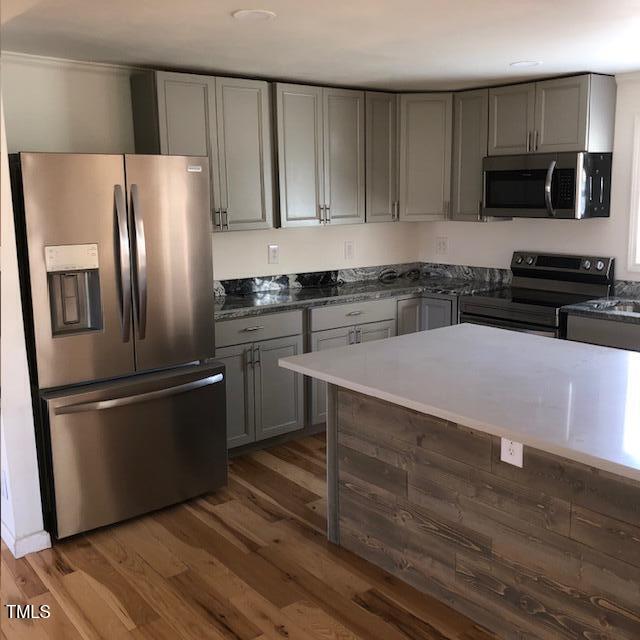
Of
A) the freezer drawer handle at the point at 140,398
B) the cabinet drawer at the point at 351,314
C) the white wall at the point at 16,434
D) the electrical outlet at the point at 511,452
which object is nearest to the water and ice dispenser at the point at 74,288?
the white wall at the point at 16,434

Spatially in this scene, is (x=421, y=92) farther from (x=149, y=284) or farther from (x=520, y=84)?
(x=149, y=284)

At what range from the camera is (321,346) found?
441cm

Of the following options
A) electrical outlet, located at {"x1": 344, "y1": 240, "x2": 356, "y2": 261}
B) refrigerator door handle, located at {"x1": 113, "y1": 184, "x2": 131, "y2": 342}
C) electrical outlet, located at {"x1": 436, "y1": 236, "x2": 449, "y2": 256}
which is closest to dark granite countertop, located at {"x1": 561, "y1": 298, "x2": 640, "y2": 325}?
electrical outlet, located at {"x1": 436, "y1": 236, "x2": 449, "y2": 256}

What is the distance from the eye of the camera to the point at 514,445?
2.27 m

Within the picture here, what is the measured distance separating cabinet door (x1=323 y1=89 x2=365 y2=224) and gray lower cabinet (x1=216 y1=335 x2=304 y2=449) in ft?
3.23

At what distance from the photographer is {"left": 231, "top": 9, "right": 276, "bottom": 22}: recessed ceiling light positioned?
8.82ft

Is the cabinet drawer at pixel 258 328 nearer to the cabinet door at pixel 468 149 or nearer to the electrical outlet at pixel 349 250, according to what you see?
the electrical outlet at pixel 349 250

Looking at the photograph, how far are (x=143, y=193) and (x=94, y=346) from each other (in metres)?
0.73

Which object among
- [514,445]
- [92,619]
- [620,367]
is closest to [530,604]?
[514,445]

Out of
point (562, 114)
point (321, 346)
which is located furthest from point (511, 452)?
point (562, 114)

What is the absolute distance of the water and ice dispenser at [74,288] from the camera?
3.02 m

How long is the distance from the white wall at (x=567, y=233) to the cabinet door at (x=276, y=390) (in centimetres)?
168

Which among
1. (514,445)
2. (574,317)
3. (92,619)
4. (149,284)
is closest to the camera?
Result: (514,445)

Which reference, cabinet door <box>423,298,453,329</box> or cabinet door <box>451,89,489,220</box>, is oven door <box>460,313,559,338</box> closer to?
cabinet door <box>423,298,453,329</box>
